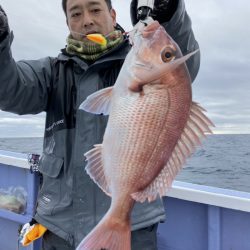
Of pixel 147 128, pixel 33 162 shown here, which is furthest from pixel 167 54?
pixel 33 162

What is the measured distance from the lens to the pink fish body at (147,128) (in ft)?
4.99

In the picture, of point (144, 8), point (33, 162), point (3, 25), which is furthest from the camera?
point (33, 162)

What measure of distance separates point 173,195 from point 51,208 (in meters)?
1.16

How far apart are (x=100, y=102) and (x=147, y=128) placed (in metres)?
0.24

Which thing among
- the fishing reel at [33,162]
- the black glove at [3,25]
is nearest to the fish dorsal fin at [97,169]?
the black glove at [3,25]

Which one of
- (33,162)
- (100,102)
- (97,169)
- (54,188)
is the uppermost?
(100,102)

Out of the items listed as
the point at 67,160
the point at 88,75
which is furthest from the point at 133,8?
the point at 67,160

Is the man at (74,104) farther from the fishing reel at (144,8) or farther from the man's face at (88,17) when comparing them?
the fishing reel at (144,8)

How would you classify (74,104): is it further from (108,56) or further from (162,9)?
(162,9)

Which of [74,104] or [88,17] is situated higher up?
[88,17]

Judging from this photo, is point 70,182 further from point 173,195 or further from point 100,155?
point 173,195

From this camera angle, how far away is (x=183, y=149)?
154cm

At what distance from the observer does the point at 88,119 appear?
202 cm

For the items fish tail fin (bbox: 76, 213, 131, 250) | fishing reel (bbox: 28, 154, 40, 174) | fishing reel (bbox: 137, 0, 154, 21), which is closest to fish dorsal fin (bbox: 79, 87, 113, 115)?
fishing reel (bbox: 137, 0, 154, 21)
